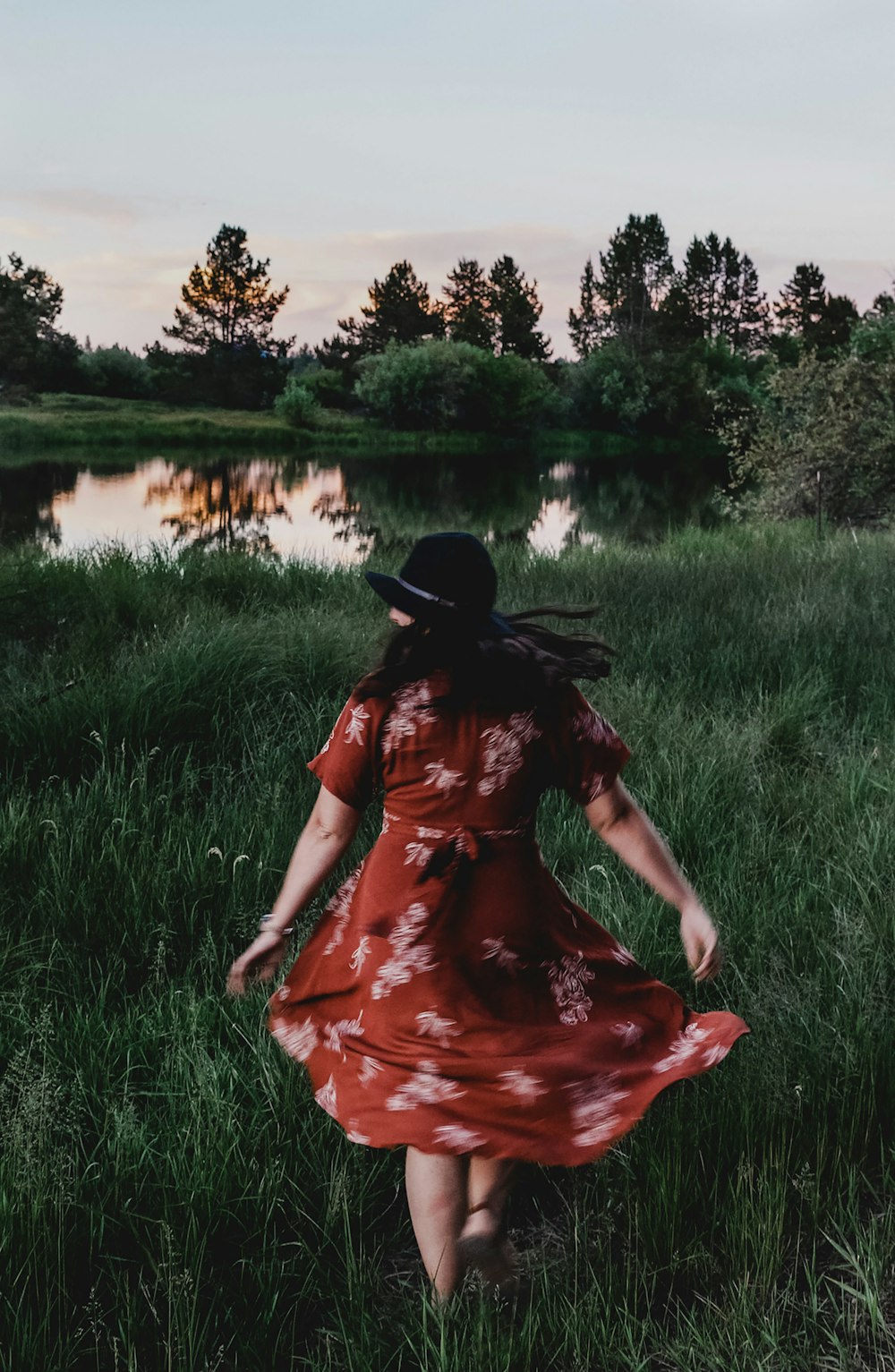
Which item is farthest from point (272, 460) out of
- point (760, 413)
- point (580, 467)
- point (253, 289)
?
point (253, 289)

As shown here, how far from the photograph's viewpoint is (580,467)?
4738cm

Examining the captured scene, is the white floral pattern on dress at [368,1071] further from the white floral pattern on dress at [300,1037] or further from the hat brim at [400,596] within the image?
the hat brim at [400,596]

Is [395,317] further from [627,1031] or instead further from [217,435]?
[627,1031]

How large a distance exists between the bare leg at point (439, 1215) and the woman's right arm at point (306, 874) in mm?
484

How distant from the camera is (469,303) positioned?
75.4 m

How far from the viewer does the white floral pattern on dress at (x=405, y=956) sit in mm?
2170

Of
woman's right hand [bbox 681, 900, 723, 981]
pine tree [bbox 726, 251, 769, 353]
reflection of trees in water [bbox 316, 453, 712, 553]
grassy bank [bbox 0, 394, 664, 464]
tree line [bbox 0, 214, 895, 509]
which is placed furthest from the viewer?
pine tree [bbox 726, 251, 769, 353]

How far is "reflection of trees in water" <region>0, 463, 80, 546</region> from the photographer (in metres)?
20.4

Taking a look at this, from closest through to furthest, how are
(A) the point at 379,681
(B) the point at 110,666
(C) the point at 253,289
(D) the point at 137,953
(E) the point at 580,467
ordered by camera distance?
(A) the point at 379,681
(D) the point at 137,953
(B) the point at 110,666
(E) the point at 580,467
(C) the point at 253,289

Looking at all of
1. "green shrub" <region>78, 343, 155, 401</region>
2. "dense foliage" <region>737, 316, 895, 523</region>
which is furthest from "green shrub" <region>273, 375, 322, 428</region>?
"dense foliage" <region>737, 316, 895, 523</region>

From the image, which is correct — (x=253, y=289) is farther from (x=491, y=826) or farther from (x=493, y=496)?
(x=491, y=826)

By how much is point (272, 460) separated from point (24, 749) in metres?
40.1

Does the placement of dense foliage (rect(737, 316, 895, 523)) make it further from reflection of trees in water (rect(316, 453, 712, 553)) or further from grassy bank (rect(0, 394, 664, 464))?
grassy bank (rect(0, 394, 664, 464))

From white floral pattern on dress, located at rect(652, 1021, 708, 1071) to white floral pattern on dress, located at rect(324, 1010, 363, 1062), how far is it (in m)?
0.59
